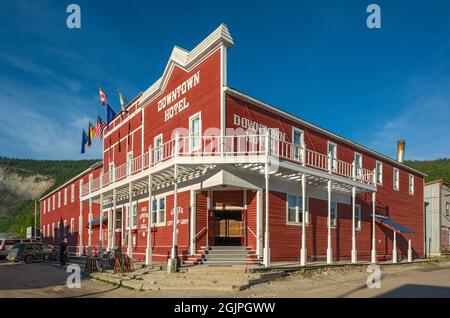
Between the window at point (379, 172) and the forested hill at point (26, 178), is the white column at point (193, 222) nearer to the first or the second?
the window at point (379, 172)

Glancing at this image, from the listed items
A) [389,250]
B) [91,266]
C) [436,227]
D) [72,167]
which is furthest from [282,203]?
[72,167]

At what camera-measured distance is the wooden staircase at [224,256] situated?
18.9 meters

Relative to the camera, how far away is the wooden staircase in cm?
1891

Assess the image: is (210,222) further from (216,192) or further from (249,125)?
(249,125)

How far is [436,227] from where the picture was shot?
42406 millimetres

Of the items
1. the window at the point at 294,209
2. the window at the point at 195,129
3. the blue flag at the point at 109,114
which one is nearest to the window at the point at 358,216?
the window at the point at 294,209

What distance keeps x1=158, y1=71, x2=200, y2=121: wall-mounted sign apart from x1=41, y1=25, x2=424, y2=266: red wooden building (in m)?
0.05

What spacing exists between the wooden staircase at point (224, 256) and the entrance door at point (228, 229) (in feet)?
2.83

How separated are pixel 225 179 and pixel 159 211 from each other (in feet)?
21.3

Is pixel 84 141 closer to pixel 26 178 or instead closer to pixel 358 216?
pixel 358 216

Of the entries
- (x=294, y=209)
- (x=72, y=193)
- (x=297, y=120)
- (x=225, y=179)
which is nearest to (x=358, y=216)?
(x=294, y=209)

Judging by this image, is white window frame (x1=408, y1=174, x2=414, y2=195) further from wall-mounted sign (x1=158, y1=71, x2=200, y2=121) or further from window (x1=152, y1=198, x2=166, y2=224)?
window (x1=152, y1=198, x2=166, y2=224)

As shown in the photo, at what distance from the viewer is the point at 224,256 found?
19.5 meters
